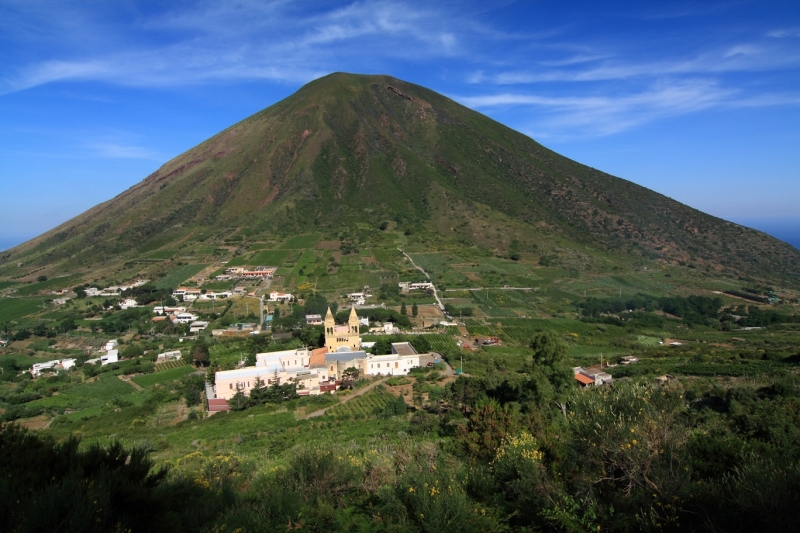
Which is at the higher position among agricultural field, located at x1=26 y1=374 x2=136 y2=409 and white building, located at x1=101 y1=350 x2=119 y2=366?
white building, located at x1=101 y1=350 x2=119 y2=366

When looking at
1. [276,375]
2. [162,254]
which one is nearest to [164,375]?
[276,375]

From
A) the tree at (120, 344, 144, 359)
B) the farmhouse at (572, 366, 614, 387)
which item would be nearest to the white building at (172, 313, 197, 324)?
the tree at (120, 344, 144, 359)

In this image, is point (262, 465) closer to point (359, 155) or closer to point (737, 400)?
point (737, 400)

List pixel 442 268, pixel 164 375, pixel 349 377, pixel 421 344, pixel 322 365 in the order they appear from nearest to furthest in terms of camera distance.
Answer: pixel 349 377, pixel 322 365, pixel 164 375, pixel 421 344, pixel 442 268

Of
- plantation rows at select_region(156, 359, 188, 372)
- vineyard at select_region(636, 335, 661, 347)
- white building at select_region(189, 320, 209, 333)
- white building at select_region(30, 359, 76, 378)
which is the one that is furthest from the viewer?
white building at select_region(189, 320, 209, 333)

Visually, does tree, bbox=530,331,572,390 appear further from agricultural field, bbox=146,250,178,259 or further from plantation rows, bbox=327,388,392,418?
agricultural field, bbox=146,250,178,259

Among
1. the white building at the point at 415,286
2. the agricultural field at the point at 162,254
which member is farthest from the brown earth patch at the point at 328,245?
the agricultural field at the point at 162,254

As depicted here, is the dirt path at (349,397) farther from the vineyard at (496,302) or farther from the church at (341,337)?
the vineyard at (496,302)

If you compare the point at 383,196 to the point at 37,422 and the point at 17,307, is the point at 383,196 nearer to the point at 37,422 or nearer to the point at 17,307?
the point at 17,307
